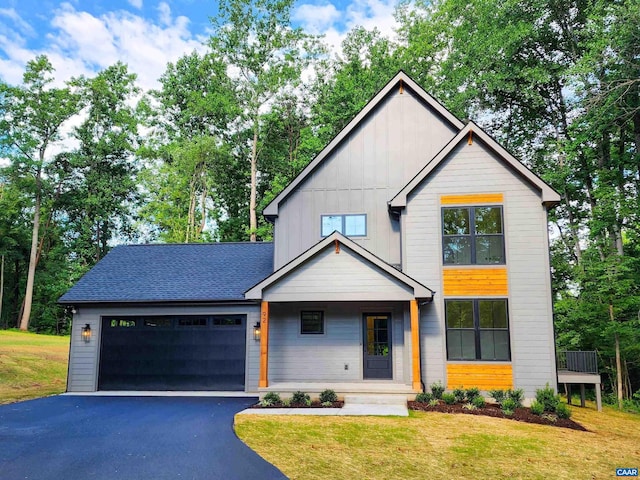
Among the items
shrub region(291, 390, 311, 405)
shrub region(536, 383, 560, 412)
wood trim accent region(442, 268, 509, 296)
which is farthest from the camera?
wood trim accent region(442, 268, 509, 296)

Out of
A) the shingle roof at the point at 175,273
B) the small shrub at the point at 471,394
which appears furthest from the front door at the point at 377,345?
the shingle roof at the point at 175,273

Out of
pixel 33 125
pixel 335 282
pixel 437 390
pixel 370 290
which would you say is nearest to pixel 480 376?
pixel 437 390

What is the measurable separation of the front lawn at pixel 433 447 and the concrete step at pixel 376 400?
90cm

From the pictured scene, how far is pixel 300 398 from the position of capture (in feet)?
36.9

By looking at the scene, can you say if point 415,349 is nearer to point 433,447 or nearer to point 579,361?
point 433,447

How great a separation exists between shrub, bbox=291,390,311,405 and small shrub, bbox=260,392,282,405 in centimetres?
34

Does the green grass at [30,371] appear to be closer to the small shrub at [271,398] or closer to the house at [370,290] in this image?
the house at [370,290]

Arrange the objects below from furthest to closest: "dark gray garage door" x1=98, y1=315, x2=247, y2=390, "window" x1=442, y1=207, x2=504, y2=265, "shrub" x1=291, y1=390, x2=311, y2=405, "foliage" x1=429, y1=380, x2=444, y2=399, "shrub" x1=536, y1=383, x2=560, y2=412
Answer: "dark gray garage door" x1=98, y1=315, x2=247, y2=390 < "window" x1=442, y1=207, x2=504, y2=265 < "foliage" x1=429, y1=380, x2=444, y2=399 < "shrub" x1=291, y1=390, x2=311, y2=405 < "shrub" x1=536, y1=383, x2=560, y2=412

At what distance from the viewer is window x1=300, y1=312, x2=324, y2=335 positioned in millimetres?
13273

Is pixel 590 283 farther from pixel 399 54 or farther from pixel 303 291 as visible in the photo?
pixel 399 54

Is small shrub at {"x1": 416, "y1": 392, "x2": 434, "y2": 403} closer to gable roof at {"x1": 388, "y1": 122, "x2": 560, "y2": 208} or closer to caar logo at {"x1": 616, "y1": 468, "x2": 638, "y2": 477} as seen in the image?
caar logo at {"x1": 616, "y1": 468, "x2": 638, "y2": 477}

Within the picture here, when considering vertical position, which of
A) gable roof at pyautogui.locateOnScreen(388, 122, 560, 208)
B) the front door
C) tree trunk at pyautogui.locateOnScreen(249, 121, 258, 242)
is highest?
tree trunk at pyautogui.locateOnScreen(249, 121, 258, 242)

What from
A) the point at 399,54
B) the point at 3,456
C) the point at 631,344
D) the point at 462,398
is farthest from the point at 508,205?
the point at 399,54

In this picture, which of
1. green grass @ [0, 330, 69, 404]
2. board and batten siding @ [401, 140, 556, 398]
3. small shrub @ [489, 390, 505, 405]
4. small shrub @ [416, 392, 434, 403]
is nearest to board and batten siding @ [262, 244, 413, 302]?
board and batten siding @ [401, 140, 556, 398]
